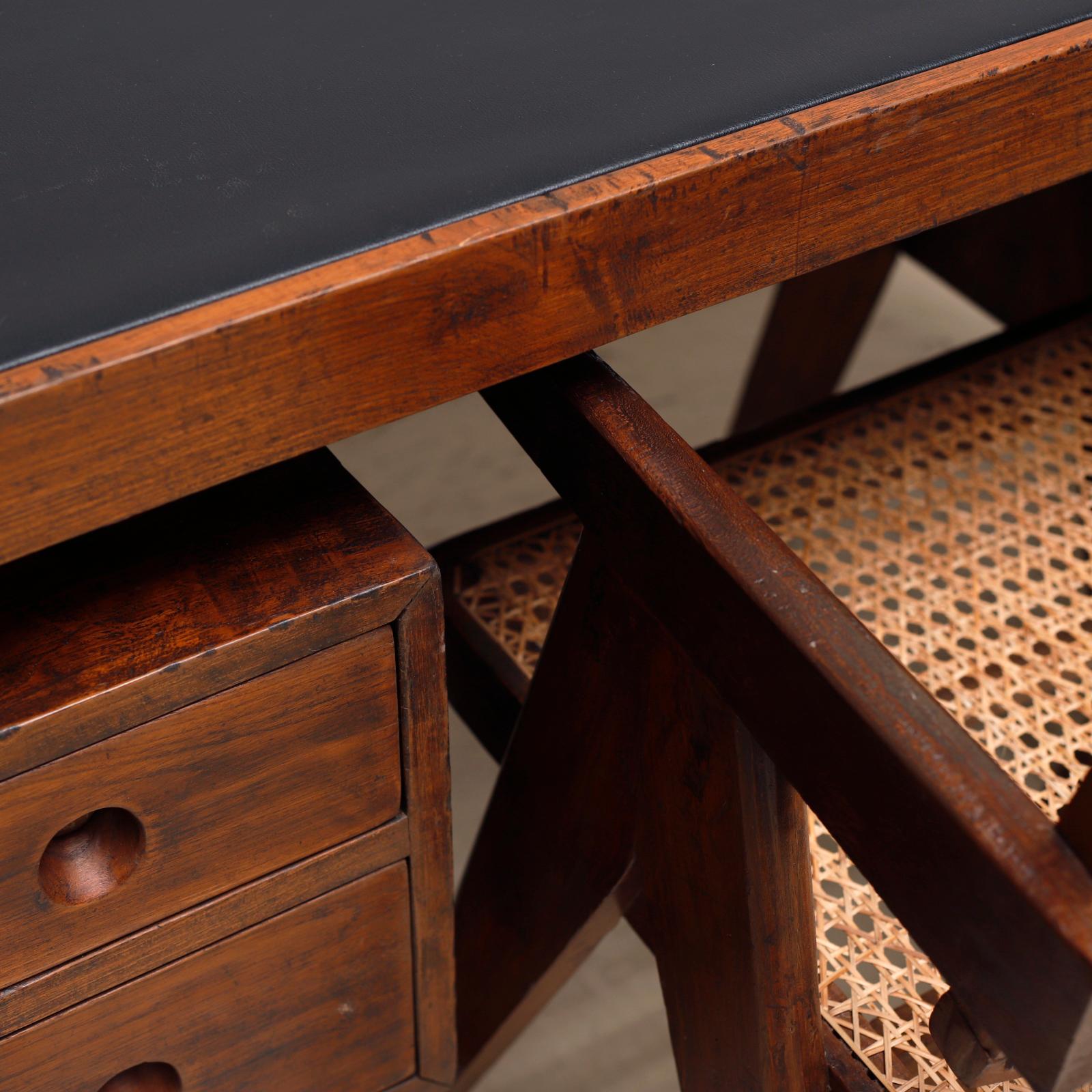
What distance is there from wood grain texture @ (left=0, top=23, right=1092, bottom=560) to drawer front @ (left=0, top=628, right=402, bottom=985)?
10cm

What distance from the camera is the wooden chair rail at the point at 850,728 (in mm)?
343

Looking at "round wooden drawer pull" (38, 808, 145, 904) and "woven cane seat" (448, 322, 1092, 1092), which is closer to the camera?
"round wooden drawer pull" (38, 808, 145, 904)

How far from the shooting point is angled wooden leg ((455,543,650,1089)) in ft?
1.81

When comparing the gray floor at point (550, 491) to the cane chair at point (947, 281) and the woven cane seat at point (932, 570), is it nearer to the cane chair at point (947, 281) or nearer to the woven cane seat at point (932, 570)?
the cane chair at point (947, 281)

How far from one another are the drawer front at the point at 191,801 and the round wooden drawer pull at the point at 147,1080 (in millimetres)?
99

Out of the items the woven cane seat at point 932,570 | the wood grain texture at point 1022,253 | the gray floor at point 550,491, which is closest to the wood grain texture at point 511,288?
the woven cane seat at point 932,570

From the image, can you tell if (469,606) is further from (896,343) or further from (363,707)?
(896,343)

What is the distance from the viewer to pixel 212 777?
454 millimetres

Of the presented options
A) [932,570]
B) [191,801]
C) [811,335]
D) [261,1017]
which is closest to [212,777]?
[191,801]

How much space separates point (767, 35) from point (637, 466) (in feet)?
0.59

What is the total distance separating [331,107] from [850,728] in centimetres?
27

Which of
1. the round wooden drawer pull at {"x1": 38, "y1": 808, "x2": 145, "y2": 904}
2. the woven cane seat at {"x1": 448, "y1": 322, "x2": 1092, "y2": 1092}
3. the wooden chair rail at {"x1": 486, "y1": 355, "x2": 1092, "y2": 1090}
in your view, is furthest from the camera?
the woven cane seat at {"x1": 448, "y1": 322, "x2": 1092, "y2": 1092}

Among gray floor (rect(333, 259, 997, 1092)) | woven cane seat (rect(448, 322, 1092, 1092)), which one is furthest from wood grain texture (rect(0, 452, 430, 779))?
gray floor (rect(333, 259, 997, 1092))

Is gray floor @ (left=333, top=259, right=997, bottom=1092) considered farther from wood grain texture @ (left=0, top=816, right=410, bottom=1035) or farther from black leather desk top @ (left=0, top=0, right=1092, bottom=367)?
black leather desk top @ (left=0, top=0, right=1092, bottom=367)
